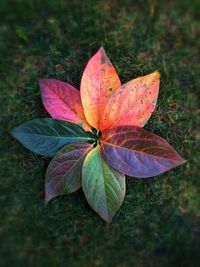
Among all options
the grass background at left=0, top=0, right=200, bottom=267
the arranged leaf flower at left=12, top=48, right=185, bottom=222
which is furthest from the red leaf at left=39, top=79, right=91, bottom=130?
the grass background at left=0, top=0, right=200, bottom=267

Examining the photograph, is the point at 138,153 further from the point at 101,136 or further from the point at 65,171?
the point at 65,171

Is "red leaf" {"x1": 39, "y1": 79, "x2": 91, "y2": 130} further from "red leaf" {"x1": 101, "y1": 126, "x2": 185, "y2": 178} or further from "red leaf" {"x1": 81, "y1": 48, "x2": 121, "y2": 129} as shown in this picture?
"red leaf" {"x1": 101, "y1": 126, "x2": 185, "y2": 178}

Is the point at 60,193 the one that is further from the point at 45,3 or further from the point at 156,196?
the point at 45,3

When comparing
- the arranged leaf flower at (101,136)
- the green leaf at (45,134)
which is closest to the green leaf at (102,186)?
the arranged leaf flower at (101,136)

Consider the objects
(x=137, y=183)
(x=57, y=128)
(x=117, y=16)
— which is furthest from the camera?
(x=117, y=16)

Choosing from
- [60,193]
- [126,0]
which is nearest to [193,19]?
[126,0]

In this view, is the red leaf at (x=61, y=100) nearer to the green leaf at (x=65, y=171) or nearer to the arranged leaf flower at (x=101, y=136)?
the arranged leaf flower at (x=101, y=136)
